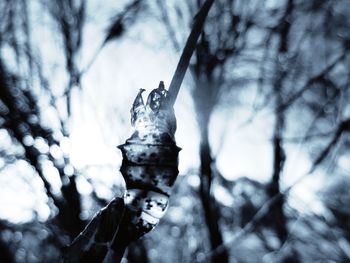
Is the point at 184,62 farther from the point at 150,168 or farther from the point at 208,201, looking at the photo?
the point at 208,201

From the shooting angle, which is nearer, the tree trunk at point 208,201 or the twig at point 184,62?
the twig at point 184,62

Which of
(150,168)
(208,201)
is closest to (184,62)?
(150,168)

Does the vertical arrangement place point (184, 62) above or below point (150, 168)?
above

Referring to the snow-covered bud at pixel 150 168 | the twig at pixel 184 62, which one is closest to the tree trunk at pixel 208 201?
the twig at pixel 184 62

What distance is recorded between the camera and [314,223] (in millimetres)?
9359

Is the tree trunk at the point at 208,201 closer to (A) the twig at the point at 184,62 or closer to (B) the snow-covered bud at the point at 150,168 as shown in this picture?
(A) the twig at the point at 184,62

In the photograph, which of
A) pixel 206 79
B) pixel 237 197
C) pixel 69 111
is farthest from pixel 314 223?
pixel 69 111

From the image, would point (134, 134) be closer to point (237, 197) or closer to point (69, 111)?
point (69, 111)

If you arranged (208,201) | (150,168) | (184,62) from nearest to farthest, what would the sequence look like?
(150,168)
(184,62)
(208,201)

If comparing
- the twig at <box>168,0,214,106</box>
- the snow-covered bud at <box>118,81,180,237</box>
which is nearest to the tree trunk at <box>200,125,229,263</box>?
the twig at <box>168,0,214,106</box>

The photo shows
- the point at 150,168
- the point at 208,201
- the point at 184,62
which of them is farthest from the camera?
the point at 208,201

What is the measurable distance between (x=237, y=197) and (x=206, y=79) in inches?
160

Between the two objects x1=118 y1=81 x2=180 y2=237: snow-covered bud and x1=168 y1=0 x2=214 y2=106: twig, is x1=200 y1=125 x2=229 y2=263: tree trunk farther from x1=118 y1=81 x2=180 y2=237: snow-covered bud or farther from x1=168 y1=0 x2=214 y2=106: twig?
x1=118 y1=81 x2=180 y2=237: snow-covered bud

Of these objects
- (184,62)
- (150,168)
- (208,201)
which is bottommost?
Result: (150,168)
